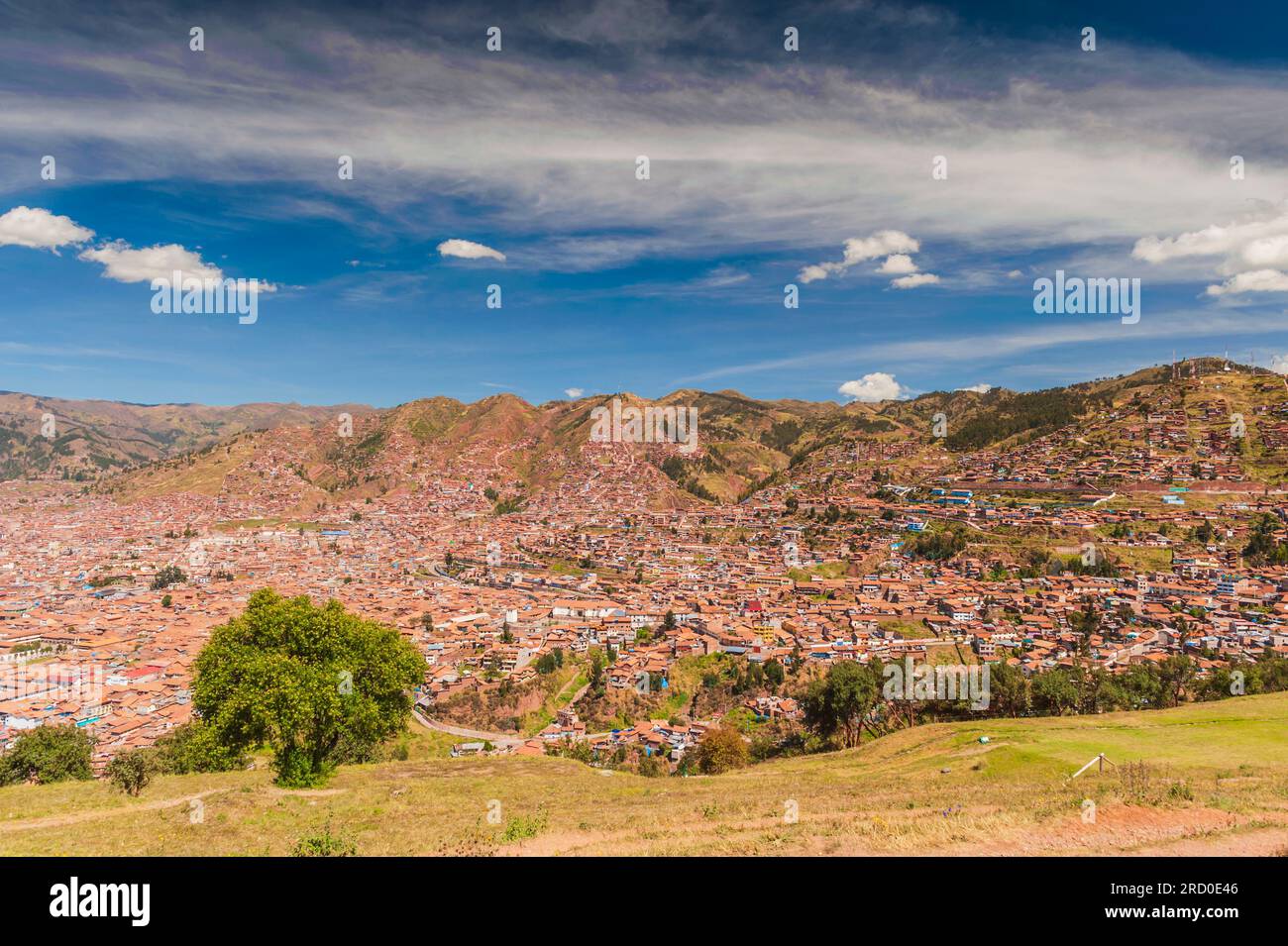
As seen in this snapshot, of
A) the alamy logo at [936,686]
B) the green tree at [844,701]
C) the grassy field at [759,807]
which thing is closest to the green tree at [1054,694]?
the alamy logo at [936,686]

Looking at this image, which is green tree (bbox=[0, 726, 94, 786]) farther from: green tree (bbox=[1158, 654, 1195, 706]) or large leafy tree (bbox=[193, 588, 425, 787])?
green tree (bbox=[1158, 654, 1195, 706])

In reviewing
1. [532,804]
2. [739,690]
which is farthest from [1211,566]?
[532,804]

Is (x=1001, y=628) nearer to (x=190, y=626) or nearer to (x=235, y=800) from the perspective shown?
(x=235, y=800)
